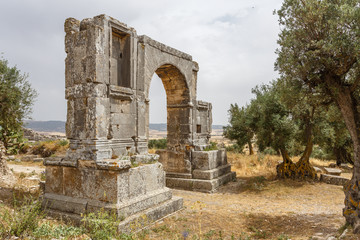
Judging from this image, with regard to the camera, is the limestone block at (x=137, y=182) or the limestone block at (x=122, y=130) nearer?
the limestone block at (x=137, y=182)

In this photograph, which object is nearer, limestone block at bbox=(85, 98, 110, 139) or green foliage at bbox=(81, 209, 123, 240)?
green foliage at bbox=(81, 209, 123, 240)

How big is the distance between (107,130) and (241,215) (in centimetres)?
→ 417

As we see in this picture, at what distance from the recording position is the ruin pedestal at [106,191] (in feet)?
18.2

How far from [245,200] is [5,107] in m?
10.3

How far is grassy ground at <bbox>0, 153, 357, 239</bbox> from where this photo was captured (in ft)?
16.1

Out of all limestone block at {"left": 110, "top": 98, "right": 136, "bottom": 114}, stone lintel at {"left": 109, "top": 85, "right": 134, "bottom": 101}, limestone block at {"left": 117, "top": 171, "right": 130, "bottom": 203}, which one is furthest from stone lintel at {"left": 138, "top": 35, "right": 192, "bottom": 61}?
limestone block at {"left": 117, "top": 171, "right": 130, "bottom": 203}

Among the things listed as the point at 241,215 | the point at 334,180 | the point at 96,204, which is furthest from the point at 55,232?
the point at 334,180

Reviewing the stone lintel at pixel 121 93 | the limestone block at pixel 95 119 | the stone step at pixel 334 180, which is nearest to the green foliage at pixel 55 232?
the limestone block at pixel 95 119

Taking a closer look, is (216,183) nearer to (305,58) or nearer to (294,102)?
(294,102)

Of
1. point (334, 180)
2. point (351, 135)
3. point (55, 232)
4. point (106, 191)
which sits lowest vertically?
point (334, 180)

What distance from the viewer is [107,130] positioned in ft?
20.1

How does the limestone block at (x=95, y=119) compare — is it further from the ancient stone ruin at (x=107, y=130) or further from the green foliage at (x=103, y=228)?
the green foliage at (x=103, y=228)

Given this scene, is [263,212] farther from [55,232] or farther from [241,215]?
[55,232]

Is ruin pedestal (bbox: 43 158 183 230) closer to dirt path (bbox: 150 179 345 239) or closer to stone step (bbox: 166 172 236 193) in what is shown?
dirt path (bbox: 150 179 345 239)
